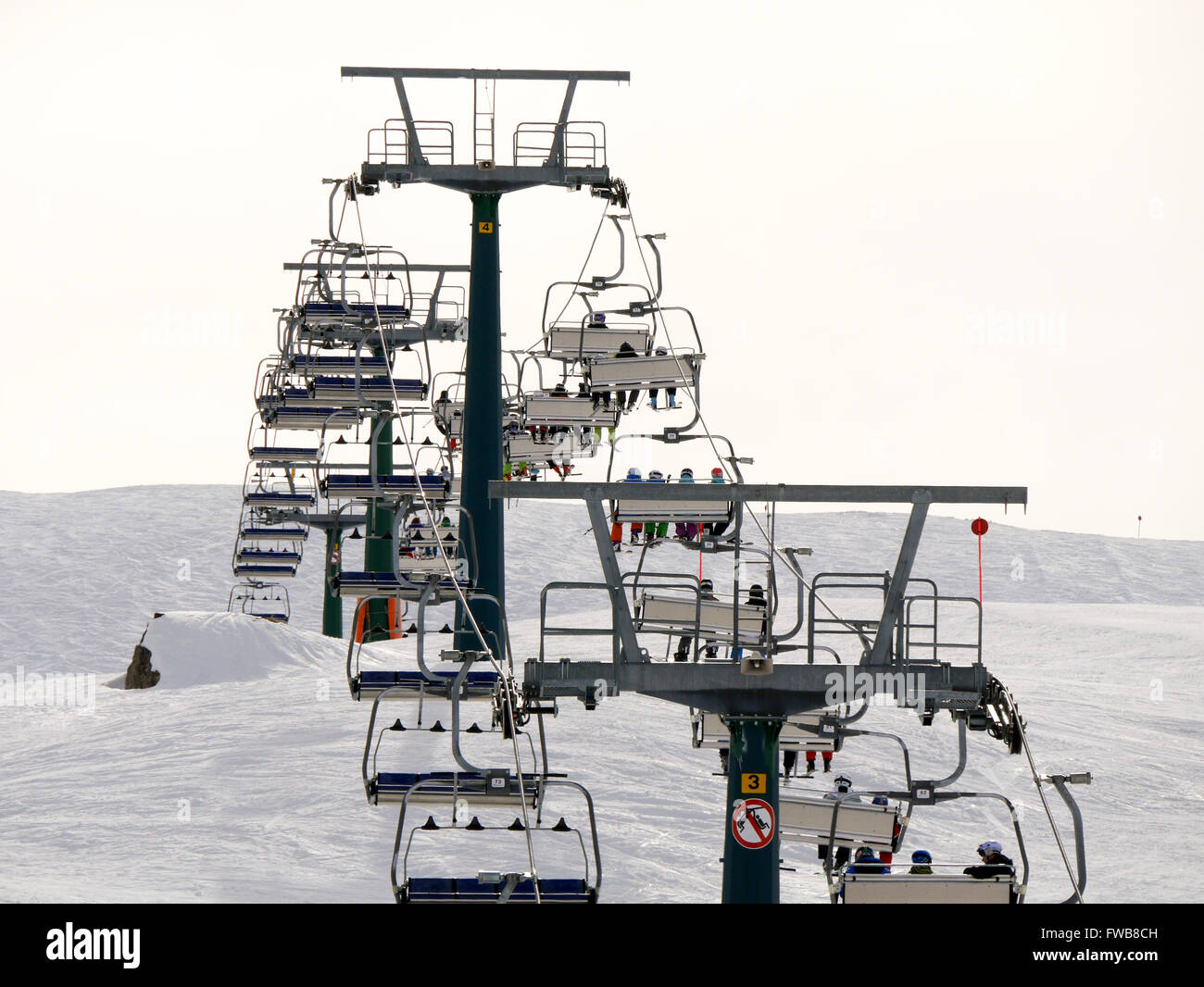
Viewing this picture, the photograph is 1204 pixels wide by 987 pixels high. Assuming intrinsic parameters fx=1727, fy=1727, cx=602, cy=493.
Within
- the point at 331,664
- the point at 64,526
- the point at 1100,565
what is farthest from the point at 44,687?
the point at 1100,565

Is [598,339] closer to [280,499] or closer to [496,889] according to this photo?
[496,889]

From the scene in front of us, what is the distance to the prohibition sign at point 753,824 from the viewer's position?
15.0 m

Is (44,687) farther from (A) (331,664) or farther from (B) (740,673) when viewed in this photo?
(B) (740,673)

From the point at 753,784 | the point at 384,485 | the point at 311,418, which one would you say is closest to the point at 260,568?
the point at 311,418

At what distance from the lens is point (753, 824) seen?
49.4 feet

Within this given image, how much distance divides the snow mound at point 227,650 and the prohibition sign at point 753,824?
22.0m

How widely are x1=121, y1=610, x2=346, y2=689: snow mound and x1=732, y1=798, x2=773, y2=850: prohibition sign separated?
22.0m

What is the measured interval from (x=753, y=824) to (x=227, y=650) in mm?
23951

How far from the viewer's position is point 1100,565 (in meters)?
79.3

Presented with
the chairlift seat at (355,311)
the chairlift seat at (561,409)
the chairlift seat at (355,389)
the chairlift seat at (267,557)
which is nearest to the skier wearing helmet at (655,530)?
the chairlift seat at (561,409)

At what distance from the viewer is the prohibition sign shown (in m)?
15.0

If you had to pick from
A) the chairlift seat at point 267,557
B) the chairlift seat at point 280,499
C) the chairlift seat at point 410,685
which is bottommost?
the chairlift seat at point 410,685

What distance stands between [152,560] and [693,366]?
55491 mm

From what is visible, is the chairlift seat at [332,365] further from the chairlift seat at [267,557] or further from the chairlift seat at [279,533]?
the chairlift seat at [279,533]
